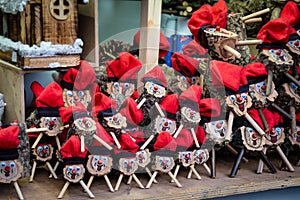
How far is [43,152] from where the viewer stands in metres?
1.27

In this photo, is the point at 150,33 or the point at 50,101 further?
the point at 150,33

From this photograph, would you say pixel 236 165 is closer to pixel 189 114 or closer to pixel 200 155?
pixel 200 155

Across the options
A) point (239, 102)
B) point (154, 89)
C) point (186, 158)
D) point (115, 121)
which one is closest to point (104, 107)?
Result: point (115, 121)

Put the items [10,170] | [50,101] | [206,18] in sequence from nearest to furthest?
1. [10,170]
2. [50,101]
3. [206,18]

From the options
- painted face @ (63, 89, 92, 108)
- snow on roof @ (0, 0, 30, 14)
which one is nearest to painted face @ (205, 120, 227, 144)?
painted face @ (63, 89, 92, 108)

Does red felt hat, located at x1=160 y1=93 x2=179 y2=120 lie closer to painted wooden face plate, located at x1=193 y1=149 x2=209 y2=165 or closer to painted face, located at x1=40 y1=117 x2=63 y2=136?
painted wooden face plate, located at x1=193 y1=149 x2=209 y2=165

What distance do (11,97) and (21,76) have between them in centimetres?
12

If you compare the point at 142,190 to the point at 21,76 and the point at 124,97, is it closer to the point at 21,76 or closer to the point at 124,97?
the point at 124,97

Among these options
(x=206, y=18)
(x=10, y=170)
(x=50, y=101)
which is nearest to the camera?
(x=10, y=170)

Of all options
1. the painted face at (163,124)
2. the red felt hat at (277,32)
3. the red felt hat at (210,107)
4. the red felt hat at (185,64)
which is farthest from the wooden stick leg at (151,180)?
the red felt hat at (277,32)

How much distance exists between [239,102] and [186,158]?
0.73 ft

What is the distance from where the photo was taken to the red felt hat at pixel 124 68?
1295mm

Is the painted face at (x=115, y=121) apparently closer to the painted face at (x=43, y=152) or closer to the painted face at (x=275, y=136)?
the painted face at (x=43, y=152)

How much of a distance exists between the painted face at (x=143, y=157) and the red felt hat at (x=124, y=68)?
225mm
